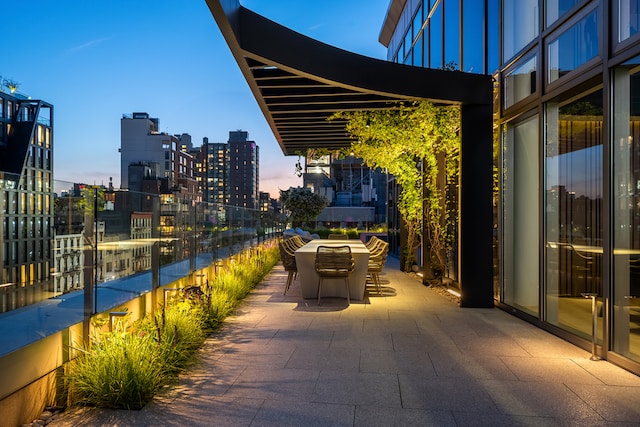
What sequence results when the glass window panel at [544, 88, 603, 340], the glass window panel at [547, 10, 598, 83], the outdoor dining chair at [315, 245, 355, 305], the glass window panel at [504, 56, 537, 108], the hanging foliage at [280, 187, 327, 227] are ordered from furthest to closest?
1. the hanging foliage at [280, 187, 327, 227]
2. the outdoor dining chair at [315, 245, 355, 305]
3. the glass window panel at [504, 56, 537, 108]
4. the glass window panel at [544, 88, 603, 340]
5. the glass window panel at [547, 10, 598, 83]

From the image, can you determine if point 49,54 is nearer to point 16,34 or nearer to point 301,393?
point 16,34

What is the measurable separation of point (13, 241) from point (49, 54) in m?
152

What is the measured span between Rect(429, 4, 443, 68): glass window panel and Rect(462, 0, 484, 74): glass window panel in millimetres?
1589

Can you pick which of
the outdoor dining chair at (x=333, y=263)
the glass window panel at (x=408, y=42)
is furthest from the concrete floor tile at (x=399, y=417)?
the glass window panel at (x=408, y=42)

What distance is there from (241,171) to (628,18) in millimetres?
172038

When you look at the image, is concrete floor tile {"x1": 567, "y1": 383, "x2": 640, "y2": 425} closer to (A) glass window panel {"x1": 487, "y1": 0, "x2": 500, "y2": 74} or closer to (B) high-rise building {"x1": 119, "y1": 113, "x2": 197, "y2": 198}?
(A) glass window panel {"x1": 487, "y1": 0, "x2": 500, "y2": 74}

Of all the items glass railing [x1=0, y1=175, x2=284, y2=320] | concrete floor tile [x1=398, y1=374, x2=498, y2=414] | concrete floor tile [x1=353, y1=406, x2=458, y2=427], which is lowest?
concrete floor tile [x1=398, y1=374, x2=498, y2=414]

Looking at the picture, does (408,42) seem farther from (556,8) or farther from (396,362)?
(396,362)

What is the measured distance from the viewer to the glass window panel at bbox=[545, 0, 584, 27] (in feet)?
15.7

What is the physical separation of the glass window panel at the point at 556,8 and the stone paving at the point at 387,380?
3.63 m

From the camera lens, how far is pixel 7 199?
238 centimetres

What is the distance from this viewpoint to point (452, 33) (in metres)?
8.68

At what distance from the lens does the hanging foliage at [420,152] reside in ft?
24.0

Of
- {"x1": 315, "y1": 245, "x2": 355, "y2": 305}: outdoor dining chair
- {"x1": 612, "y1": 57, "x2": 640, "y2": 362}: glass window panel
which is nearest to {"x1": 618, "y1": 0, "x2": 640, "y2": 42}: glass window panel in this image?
{"x1": 612, "y1": 57, "x2": 640, "y2": 362}: glass window panel
